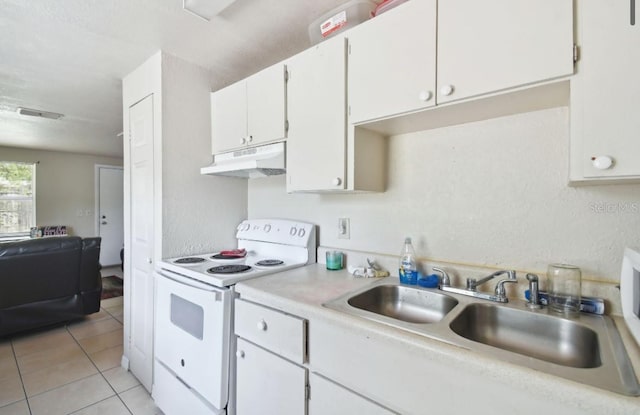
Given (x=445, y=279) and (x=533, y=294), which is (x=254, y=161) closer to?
(x=445, y=279)

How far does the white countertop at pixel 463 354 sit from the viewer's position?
0.63 meters

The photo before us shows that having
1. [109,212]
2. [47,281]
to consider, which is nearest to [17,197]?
[109,212]

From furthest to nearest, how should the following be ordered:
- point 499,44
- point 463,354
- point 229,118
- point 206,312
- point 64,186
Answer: point 64,186 < point 229,118 < point 206,312 < point 499,44 < point 463,354

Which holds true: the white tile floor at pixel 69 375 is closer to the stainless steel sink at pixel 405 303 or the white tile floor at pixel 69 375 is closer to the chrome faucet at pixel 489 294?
the stainless steel sink at pixel 405 303

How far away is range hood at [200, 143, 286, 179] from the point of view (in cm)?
170

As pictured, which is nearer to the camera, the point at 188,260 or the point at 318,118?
the point at 318,118

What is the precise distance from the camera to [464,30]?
1.06m

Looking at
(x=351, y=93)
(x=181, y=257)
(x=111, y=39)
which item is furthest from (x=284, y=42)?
(x=181, y=257)

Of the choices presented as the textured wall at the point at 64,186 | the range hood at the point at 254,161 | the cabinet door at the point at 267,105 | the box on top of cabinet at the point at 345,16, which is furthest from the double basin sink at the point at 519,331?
the textured wall at the point at 64,186

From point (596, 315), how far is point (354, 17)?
159 cm

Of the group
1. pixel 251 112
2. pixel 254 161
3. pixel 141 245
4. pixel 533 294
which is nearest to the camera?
pixel 533 294

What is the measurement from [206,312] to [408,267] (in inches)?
40.0

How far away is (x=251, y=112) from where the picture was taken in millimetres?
1851

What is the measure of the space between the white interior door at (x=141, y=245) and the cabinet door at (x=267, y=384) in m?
1.02
